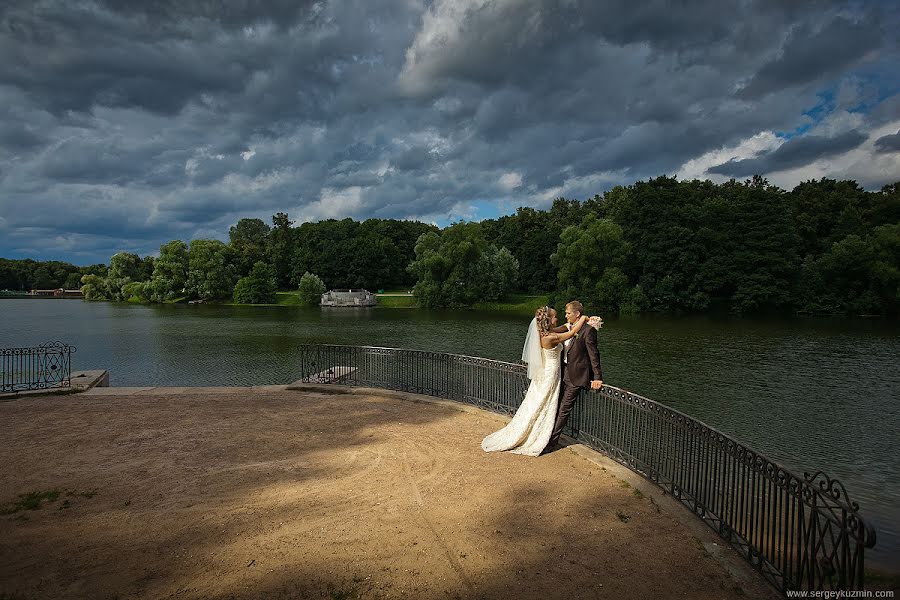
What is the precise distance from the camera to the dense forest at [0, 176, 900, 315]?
182 ft

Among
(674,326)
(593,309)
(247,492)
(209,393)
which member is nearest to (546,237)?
(593,309)

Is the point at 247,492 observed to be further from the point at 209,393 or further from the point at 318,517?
the point at 209,393

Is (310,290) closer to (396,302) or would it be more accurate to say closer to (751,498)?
(396,302)

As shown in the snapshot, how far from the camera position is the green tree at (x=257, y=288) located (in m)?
83.4

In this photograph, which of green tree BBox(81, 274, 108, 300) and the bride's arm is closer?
the bride's arm

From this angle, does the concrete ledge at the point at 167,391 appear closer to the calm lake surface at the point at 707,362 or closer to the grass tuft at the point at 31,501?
the calm lake surface at the point at 707,362

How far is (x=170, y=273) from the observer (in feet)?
292

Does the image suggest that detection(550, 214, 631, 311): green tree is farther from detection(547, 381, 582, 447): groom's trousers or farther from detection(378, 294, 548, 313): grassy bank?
detection(547, 381, 582, 447): groom's trousers

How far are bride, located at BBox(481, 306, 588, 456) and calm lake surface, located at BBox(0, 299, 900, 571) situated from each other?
5.16 m

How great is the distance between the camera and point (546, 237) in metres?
81.0

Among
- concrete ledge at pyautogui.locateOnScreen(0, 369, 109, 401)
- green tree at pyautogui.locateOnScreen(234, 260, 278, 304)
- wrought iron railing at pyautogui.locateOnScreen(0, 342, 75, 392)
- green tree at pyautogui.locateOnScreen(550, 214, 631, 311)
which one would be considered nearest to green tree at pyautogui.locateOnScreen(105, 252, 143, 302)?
green tree at pyautogui.locateOnScreen(234, 260, 278, 304)

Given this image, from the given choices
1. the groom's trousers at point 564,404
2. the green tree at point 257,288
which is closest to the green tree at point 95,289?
the green tree at point 257,288

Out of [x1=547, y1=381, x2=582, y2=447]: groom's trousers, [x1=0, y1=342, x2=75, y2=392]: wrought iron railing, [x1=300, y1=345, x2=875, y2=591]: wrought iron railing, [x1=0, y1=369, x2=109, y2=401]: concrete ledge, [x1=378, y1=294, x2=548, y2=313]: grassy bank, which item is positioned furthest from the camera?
[x1=378, y1=294, x2=548, y2=313]: grassy bank

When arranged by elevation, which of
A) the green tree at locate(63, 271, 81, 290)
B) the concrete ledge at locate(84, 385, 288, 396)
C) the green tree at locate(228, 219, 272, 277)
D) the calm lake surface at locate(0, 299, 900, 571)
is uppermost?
the green tree at locate(228, 219, 272, 277)
